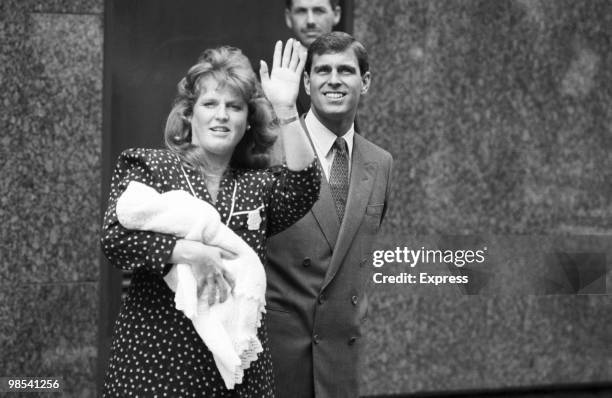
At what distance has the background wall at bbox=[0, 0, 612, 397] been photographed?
18.5 ft

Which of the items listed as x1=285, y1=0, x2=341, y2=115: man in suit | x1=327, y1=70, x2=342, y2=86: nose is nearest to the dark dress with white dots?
x1=327, y1=70, x2=342, y2=86: nose

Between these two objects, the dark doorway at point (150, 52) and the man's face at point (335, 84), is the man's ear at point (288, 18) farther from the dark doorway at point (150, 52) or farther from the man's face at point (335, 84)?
the man's face at point (335, 84)

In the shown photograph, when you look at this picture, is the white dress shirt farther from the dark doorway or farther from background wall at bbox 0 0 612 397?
background wall at bbox 0 0 612 397

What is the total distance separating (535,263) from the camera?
6863 millimetres

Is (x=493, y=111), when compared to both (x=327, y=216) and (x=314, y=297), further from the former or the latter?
(x=314, y=297)

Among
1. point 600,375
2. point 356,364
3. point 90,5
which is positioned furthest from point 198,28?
point 600,375

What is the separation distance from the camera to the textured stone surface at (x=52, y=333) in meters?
5.61

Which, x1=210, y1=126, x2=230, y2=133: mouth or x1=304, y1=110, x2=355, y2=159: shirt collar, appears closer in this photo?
x1=210, y1=126, x2=230, y2=133: mouth

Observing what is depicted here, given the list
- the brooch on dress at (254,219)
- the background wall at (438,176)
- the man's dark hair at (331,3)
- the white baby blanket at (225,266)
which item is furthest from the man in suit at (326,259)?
the background wall at (438,176)

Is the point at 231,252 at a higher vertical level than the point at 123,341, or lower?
higher

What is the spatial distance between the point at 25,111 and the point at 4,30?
Answer: 472 mm

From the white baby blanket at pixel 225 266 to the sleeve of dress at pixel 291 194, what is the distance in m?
0.25

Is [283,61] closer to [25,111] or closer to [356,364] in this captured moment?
[356,364]

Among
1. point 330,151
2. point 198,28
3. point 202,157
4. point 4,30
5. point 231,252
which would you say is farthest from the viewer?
point 198,28
